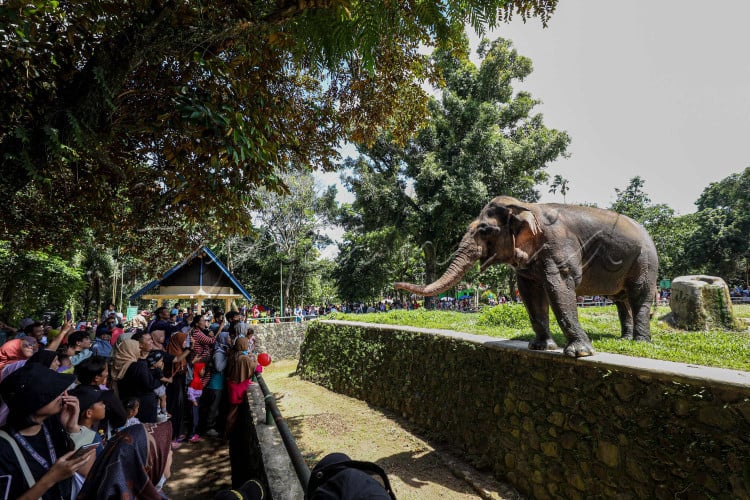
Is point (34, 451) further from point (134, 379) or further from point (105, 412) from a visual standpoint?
point (134, 379)

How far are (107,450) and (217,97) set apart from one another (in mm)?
3155

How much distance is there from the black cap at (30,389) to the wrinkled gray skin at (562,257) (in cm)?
305

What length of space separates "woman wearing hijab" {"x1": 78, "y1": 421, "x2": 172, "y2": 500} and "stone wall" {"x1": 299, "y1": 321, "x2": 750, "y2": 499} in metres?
3.67

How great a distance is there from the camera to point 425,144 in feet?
63.7

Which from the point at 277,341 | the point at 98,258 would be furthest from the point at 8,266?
the point at 277,341

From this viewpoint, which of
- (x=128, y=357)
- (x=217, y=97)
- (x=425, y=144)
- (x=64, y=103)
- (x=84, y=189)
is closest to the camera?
(x=64, y=103)

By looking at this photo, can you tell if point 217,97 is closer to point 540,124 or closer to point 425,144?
point 425,144

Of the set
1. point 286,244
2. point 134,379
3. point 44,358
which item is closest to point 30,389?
point 134,379

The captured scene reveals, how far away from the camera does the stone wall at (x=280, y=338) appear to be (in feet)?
56.7

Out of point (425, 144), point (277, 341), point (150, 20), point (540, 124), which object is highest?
point (540, 124)

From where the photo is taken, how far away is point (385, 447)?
6.65 m

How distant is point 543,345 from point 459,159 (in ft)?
46.7

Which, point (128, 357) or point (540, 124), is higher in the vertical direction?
point (540, 124)

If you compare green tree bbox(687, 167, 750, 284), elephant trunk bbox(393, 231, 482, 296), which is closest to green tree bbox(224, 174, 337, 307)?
elephant trunk bbox(393, 231, 482, 296)
